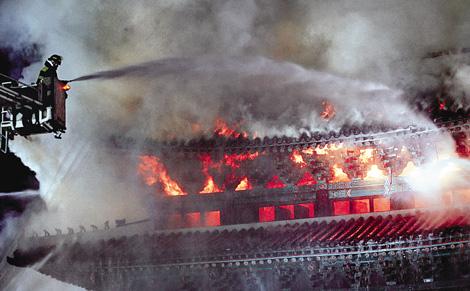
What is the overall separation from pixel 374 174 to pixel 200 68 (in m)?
4.55

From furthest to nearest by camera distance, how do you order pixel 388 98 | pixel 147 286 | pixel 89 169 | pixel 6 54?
pixel 6 54 → pixel 89 169 → pixel 388 98 → pixel 147 286

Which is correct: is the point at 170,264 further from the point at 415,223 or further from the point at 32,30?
the point at 32,30

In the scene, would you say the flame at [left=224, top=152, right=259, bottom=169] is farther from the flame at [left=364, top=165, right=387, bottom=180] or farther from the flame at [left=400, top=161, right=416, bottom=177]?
the flame at [left=400, top=161, right=416, bottom=177]

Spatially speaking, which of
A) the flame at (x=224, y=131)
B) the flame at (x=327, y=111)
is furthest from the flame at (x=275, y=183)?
the flame at (x=327, y=111)

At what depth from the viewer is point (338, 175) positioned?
11.3 meters

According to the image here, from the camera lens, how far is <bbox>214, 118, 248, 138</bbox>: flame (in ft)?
38.2

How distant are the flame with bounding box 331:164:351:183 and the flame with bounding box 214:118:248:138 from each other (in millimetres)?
1919

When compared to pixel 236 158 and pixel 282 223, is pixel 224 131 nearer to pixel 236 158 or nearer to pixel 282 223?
pixel 236 158

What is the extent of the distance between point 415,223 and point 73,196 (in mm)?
7191

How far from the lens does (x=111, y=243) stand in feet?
36.9

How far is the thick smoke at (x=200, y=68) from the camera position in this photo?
12047 millimetres

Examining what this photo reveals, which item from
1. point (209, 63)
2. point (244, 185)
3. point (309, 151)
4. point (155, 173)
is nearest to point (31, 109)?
point (155, 173)

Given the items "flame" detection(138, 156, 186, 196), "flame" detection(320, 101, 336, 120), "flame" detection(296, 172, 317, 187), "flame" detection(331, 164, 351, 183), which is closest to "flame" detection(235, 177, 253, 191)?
"flame" detection(296, 172, 317, 187)

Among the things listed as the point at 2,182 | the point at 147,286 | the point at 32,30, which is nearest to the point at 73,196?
the point at 2,182
